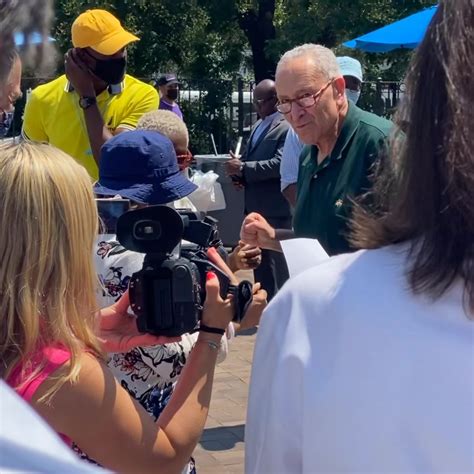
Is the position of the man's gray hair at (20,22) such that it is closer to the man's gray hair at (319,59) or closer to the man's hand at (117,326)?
the man's hand at (117,326)

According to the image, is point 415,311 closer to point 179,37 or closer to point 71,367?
point 71,367

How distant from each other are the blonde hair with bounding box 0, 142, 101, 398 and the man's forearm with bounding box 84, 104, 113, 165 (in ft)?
7.02

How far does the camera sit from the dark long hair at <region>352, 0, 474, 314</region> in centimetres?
122

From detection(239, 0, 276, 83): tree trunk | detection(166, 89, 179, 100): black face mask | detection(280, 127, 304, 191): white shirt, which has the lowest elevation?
detection(239, 0, 276, 83): tree trunk

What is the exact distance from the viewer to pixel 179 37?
2081 cm

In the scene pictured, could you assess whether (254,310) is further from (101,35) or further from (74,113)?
(74,113)

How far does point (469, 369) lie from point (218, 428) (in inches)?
157

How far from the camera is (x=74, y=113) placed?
422cm

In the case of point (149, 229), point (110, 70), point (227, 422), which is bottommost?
point (227, 422)

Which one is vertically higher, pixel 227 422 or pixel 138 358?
pixel 138 358

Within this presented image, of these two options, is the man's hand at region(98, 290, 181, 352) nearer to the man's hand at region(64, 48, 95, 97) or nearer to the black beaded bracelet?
the black beaded bracelet

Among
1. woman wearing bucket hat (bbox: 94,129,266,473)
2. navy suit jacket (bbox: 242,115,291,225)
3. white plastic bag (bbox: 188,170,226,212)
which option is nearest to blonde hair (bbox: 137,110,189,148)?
woman wearing bucket hat (bbox: 94,129,266,473)

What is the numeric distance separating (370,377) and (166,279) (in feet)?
3.12

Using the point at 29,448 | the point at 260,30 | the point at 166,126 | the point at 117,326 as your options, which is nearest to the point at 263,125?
the point at 166,126
